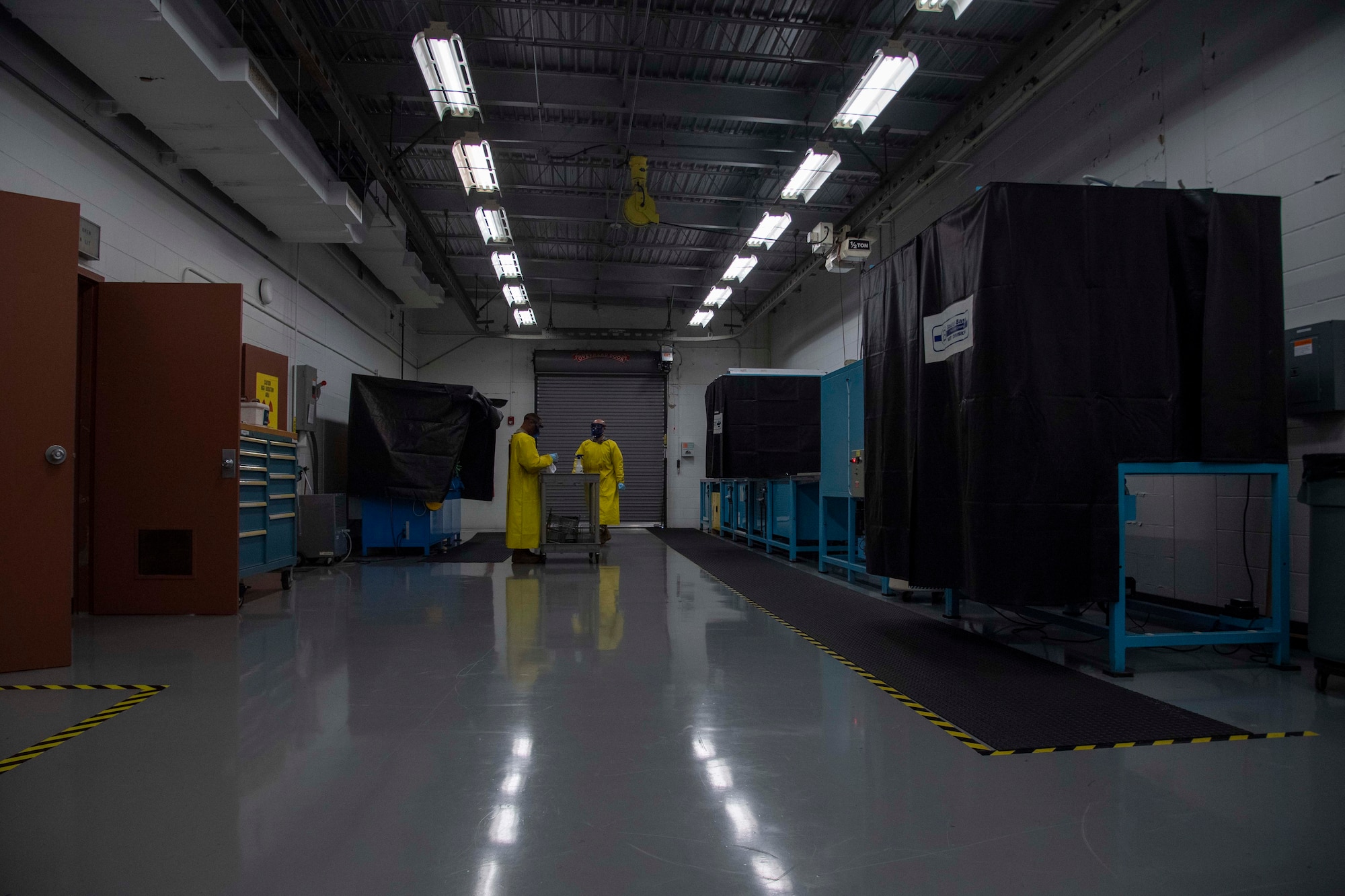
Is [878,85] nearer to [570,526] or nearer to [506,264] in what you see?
[570,526]

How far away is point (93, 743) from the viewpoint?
96.6 inches

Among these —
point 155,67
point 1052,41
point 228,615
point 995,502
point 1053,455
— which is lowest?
point 228,615

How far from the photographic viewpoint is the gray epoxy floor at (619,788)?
1652mm

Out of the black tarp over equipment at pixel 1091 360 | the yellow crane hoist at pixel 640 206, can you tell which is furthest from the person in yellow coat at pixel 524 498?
the black tarp over equipment at pixel 1091 360

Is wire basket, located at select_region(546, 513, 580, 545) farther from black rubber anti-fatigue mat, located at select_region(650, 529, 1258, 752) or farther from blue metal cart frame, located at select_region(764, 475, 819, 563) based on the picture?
black rubber anti-fatigue mat, located at select_region(650, 529, 1258, 752)

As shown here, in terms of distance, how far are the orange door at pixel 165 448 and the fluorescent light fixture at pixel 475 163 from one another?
95.5 inches

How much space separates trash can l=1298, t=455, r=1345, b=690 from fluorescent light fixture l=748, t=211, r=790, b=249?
5.74 metres

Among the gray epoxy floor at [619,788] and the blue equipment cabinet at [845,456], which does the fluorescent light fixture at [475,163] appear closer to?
the blue equipment cabinet at [845,456]

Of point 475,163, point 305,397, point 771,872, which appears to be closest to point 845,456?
point 475,163

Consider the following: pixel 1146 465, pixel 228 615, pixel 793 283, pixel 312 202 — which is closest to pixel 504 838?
pixel 1146 465

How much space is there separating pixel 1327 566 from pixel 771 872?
3052mm

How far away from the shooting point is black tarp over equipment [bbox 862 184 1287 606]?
11.1 feet

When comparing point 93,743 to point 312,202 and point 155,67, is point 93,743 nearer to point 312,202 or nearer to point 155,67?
point 155,67

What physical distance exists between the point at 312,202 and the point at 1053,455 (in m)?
6.46
